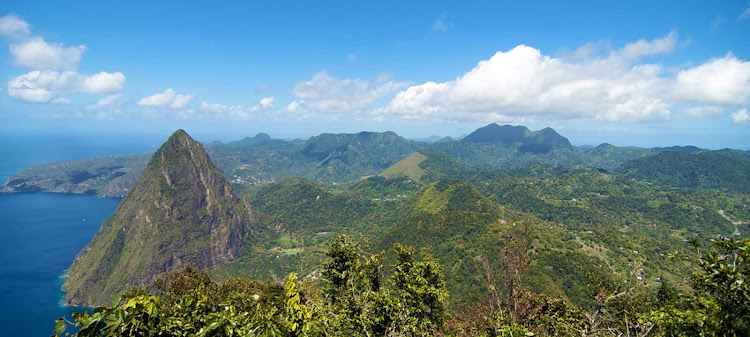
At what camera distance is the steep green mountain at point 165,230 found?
99.5 m

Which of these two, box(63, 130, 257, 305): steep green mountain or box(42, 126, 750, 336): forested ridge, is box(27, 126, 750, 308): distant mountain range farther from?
box(42, 126, 750, 336): forested ridge

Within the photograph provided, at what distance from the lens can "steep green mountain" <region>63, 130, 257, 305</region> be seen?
326ft

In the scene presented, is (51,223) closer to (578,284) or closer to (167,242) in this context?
(167,242)

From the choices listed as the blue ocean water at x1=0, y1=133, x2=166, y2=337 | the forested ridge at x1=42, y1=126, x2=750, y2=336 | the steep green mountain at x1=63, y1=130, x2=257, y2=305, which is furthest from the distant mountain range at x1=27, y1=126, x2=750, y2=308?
the blue ocean water at x1=0, y1=133, x2=166, y2=337

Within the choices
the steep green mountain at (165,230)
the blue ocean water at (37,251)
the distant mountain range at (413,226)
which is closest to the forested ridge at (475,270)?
the distant mountain range at (413,226)

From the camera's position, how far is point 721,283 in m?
6.32

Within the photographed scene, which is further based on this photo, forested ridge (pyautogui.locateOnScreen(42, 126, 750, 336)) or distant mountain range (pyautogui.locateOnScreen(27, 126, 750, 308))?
distant mountain range (pyautogui.locateOnScreen(27, 126, 750, 308))

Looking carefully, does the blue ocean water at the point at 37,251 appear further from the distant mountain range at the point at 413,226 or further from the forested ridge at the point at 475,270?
the forested ridge at the point at 475,270

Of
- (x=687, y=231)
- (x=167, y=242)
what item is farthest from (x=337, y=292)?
(x=687, y=231)

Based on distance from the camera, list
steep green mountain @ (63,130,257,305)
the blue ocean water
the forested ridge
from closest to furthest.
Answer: the forested ridge < the blue ocean water < steep green mountain @ (63,130,257,305)

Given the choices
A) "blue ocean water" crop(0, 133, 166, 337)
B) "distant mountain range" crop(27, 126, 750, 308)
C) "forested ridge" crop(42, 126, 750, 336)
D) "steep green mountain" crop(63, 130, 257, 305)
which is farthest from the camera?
"steep green mountain" crop(63, 130, 257, 305)

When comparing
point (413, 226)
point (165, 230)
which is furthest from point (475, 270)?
point (165, 230)

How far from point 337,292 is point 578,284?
66.7m

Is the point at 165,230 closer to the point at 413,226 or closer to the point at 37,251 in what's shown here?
the point at 37,251
